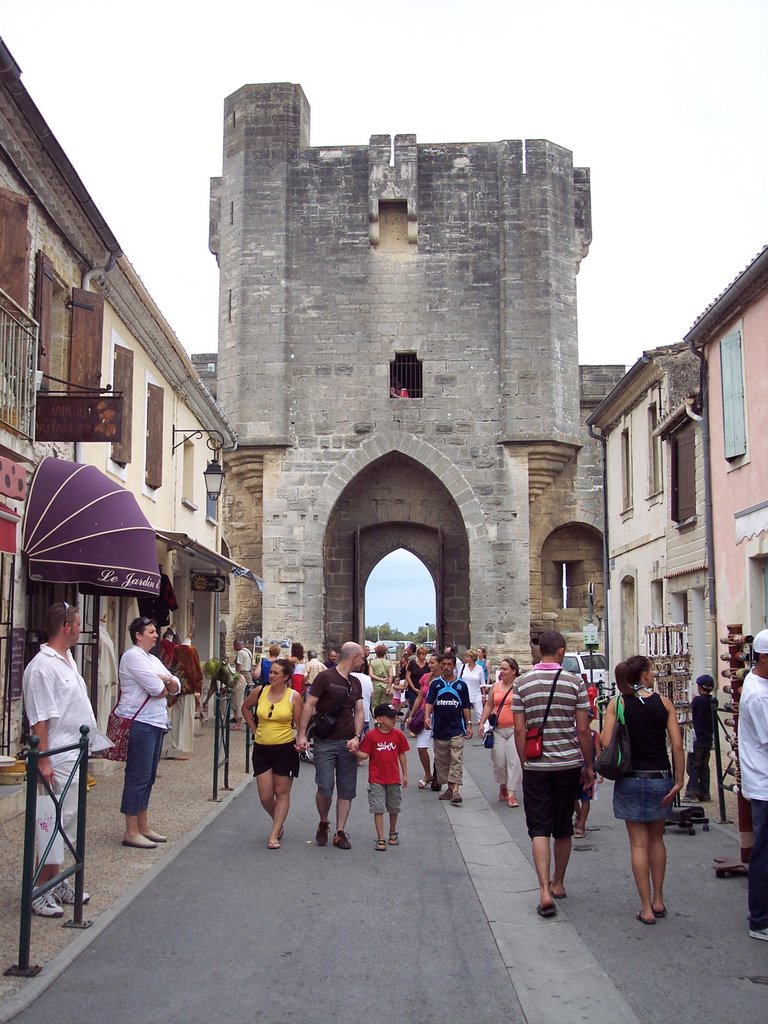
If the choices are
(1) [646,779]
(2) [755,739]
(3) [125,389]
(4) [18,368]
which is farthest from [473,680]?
(2) [755,739]

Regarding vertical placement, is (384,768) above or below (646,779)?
below

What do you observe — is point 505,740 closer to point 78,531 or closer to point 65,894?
point 78,531

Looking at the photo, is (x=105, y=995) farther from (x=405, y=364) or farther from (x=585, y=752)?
(x=405, y=364)

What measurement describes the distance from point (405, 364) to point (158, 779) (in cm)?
1682

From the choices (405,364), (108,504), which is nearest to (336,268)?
(405,364)

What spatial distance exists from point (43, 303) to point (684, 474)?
32.8 ft

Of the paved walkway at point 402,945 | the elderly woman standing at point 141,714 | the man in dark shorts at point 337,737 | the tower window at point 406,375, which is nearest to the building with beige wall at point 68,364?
the elderly woman standing at point 141,714

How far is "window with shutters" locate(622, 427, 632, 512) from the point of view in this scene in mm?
20484

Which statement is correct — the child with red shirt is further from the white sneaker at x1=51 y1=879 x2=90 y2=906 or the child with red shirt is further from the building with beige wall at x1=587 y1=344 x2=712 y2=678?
the building with beige wall at x1=587 y1=344 x2=712 y2=678

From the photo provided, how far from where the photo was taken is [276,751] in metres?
8.21

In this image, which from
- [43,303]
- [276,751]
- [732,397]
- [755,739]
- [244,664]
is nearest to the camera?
[755,739]

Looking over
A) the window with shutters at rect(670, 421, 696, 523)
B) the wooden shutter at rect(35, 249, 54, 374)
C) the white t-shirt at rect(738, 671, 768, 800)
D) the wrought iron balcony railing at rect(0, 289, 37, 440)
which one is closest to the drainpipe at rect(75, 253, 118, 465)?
the wooden shutter at rect(35, 249, 54, 374)

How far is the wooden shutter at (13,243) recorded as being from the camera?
916 centimetres

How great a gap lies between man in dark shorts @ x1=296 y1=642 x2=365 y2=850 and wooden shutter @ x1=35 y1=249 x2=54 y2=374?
14.1 ft
